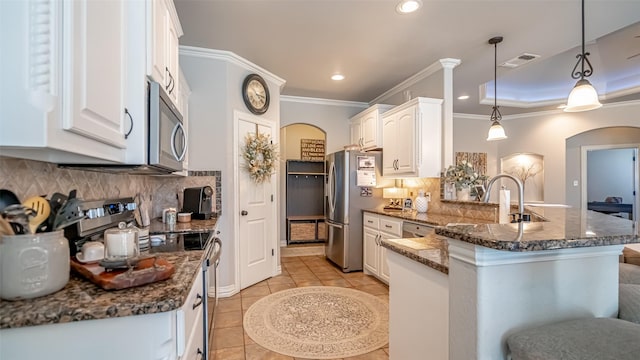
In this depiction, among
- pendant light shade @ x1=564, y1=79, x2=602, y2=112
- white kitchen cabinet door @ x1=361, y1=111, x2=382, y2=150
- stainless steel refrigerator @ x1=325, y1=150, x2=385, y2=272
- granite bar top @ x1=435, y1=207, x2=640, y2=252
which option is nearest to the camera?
granite bar top @ x1=435, y1=207, x2=640, y2=252

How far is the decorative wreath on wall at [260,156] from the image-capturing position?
3.62 metres

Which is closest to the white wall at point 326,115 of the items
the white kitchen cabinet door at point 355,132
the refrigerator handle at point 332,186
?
the white kitchen cabinet door at point 355,132

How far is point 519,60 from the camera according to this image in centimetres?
357

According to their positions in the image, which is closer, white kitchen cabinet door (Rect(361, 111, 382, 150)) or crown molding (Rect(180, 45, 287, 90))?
crown molding (Rect(180, 45, 287, 90))

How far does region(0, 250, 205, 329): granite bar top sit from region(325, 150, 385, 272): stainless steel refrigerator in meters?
3.34

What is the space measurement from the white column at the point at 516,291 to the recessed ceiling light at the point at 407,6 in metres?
2.06

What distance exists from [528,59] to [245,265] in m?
4.06

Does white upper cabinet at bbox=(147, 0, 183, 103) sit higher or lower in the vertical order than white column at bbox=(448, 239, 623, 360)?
higher

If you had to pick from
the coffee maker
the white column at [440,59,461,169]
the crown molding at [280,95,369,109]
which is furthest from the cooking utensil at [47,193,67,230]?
→ the crown molding at [280,95,369,109]

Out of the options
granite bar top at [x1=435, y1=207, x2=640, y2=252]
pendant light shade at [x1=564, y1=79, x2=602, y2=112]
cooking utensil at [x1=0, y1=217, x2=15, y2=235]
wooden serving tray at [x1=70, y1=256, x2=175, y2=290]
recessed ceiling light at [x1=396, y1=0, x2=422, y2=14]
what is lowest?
wooden serving tray at [x1=70, y1=256, x2=175, y2=290]

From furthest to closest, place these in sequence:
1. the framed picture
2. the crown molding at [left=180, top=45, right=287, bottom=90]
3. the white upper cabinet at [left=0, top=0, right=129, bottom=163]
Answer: the framed picture < the crown molding at [left=180, top=45, right=287, bottom=90] < the white upper cabinet at [left=0, top=0, right=129, bottom=163]

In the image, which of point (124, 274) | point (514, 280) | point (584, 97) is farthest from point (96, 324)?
point (584, 97)

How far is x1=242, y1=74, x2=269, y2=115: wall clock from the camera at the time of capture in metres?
3.63

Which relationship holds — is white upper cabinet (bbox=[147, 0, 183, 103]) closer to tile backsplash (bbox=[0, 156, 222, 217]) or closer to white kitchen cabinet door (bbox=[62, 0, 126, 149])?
white kitchen cabinet door (bbox=[62, 0, 126, 149])
